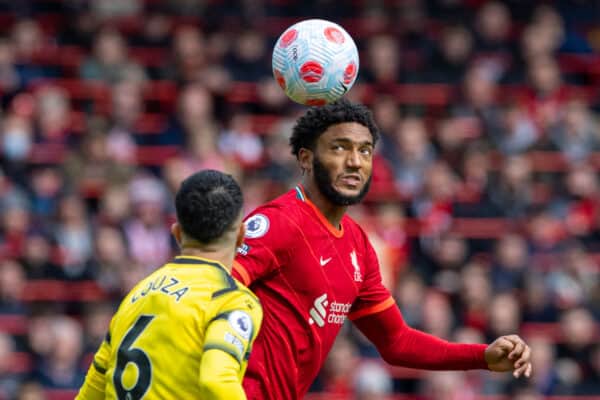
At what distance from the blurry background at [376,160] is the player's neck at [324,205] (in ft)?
19.0

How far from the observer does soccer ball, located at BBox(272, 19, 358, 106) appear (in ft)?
19.2

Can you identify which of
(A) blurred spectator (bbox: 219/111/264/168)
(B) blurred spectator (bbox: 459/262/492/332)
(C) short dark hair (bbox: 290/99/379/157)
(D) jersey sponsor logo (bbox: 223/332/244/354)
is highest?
(A) blurred spectator (bbox: 219/111/264/168)

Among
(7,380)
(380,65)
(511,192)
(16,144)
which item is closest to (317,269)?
(7,380)

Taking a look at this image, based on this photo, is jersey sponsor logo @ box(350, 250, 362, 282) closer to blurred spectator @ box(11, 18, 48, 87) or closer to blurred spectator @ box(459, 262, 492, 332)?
blurred spectator @ box(459, 262, 492, 332)

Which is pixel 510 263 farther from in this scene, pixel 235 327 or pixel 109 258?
pixel 235 327

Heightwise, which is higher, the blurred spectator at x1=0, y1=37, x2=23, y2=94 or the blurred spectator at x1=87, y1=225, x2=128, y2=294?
the blurred spectator at x1=0, y1=37, x2=23, y2=94

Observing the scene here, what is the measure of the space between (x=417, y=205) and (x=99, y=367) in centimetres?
913

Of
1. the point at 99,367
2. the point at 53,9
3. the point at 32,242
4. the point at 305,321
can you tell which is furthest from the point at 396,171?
the point at 99,367

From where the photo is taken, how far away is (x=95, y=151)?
12.9m

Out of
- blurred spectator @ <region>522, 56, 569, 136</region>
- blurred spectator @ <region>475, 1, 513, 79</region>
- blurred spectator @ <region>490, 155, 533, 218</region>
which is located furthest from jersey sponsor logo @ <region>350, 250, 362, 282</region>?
blurred spectator @ <region>475, 1, 513, 79</region>

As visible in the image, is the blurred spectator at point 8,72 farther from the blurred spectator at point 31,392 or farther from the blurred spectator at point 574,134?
the blurred spectator at point 574,134

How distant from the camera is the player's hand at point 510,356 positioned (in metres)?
5.62

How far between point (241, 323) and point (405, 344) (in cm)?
196

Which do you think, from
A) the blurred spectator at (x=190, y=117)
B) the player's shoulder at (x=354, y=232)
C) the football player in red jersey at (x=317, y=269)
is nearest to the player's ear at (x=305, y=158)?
the football player in red jersey at (x=317, y=269)
